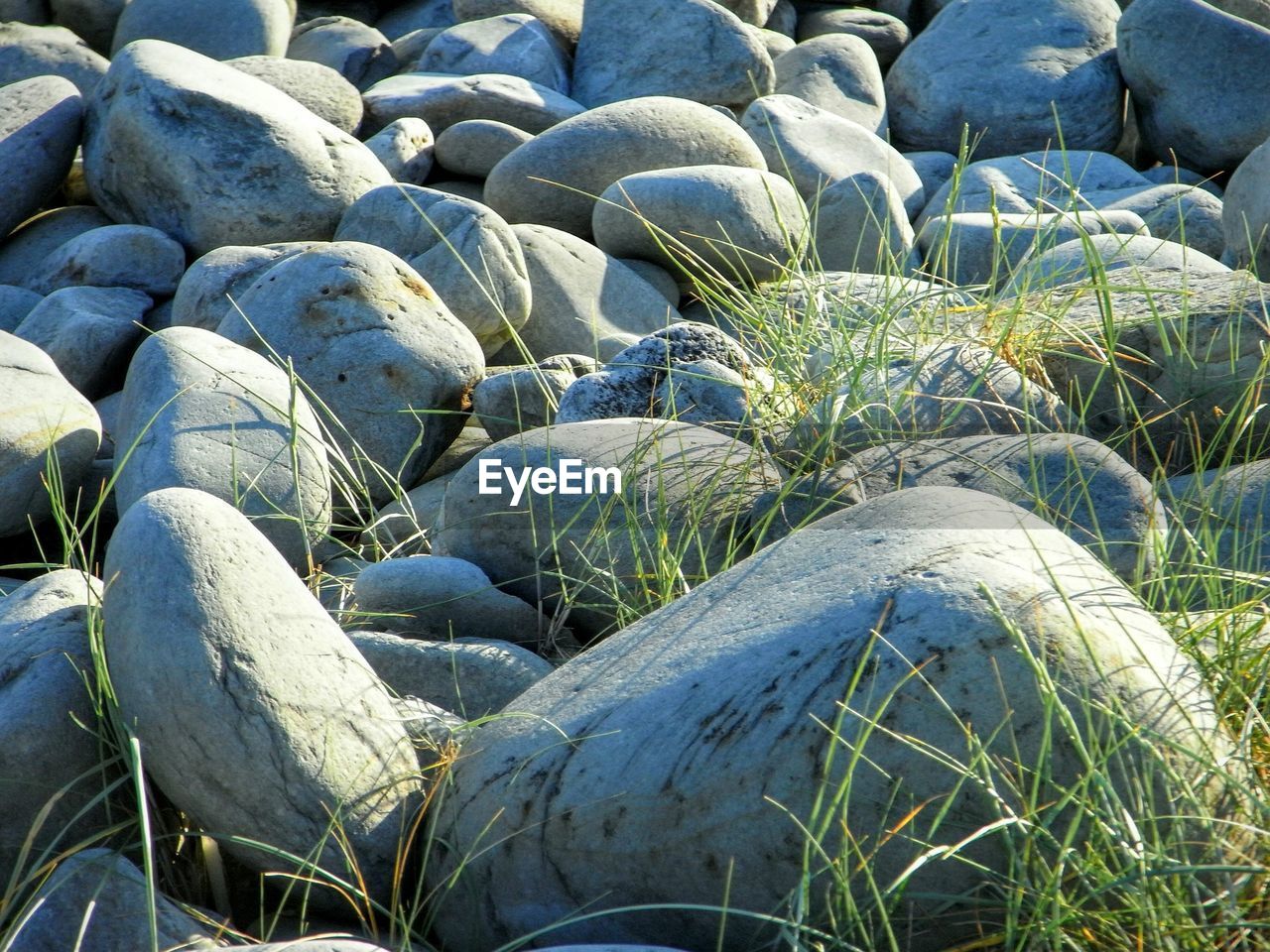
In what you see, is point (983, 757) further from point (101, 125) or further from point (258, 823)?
point (101, 125)

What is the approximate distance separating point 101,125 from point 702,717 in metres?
4.58

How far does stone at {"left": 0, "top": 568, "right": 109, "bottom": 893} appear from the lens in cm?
208

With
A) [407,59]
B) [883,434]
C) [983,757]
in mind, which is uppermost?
[983,757]

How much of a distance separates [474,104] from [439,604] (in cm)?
429

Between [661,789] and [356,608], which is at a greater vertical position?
[661,789]

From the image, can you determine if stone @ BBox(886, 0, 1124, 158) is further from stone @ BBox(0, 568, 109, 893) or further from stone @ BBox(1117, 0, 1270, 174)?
stone @ BBox(0, 568, 109, 893)

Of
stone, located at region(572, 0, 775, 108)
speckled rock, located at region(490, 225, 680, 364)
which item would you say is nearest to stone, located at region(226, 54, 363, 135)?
stone, located at region(572, 0, 775, 108)

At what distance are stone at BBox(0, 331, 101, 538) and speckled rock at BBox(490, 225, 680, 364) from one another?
144 centimetres

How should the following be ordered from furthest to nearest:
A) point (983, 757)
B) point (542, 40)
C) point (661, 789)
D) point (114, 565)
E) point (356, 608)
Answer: point (542, 40) < point (356, 608) < point (114, 565) < point (661, 789) < point (983, 757)

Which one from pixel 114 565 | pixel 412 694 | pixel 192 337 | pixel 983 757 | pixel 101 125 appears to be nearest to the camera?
pixel 983 757

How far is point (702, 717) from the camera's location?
6.27 ft

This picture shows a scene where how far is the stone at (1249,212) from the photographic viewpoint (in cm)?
426

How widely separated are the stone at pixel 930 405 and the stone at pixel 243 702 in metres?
1.23

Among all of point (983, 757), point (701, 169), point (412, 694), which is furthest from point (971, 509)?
point (701, 169)
